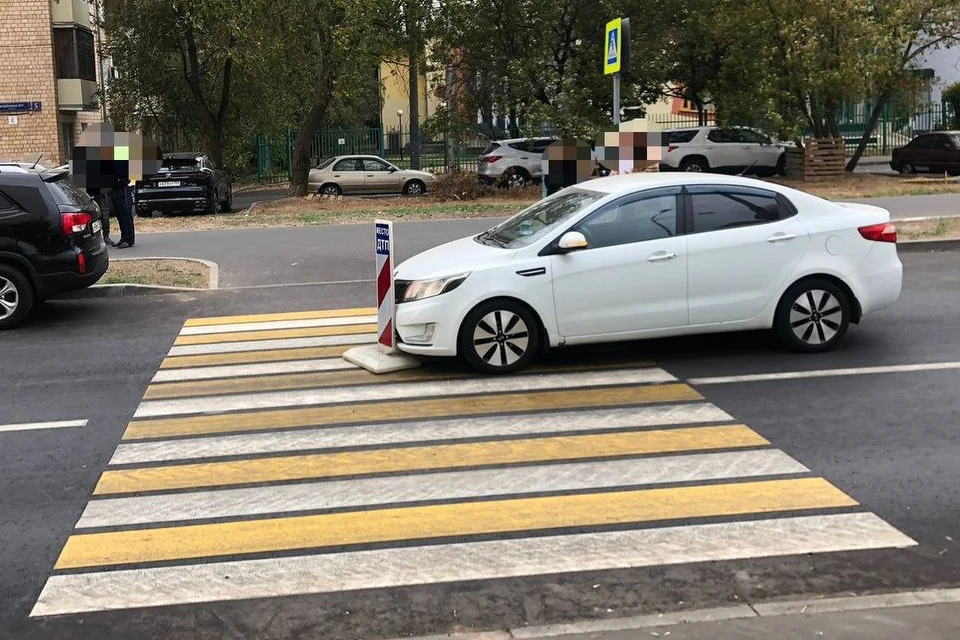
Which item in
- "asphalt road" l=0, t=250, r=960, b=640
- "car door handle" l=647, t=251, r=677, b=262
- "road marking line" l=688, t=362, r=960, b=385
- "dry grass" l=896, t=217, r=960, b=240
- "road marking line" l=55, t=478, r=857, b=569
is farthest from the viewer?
"dry grass" l=896, t=217, r=960, b=240

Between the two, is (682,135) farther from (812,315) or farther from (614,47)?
(812,315)

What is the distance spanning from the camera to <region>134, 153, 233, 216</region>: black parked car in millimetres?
22672

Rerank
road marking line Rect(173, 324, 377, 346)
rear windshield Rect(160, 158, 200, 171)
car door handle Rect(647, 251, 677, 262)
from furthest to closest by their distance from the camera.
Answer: rear windshield Rect(160, 158, 200, 171) → road marking line Rect(173, 324, 377, 346) → car door handle Rect(647, 251, 677, 262)

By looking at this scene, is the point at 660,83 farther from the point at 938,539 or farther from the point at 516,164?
the point at 938,539

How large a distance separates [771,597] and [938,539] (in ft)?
3.67

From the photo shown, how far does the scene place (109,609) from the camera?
4.32 m

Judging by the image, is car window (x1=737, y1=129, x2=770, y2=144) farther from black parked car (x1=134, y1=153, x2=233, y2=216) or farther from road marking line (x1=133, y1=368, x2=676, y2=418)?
road marking line (x1=133, y1=368, x2=676, y2=418)

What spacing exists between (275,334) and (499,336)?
306cm

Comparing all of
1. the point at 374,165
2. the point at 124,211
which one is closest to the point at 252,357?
the point at 124,211

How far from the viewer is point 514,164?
26516mm

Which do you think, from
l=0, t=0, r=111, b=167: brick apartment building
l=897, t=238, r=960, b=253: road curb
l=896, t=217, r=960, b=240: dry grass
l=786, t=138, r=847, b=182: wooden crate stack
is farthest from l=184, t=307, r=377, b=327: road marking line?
l=0, t=0, r=111, b=167: brick apartment building

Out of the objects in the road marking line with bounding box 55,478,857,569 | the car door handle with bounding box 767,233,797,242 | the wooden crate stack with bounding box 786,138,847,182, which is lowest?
the road marking line with bounding box 55,478,857,569

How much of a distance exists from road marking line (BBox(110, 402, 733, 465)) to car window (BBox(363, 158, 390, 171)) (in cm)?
2325

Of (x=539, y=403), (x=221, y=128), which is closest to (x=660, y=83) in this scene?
(x=221, y=128)
